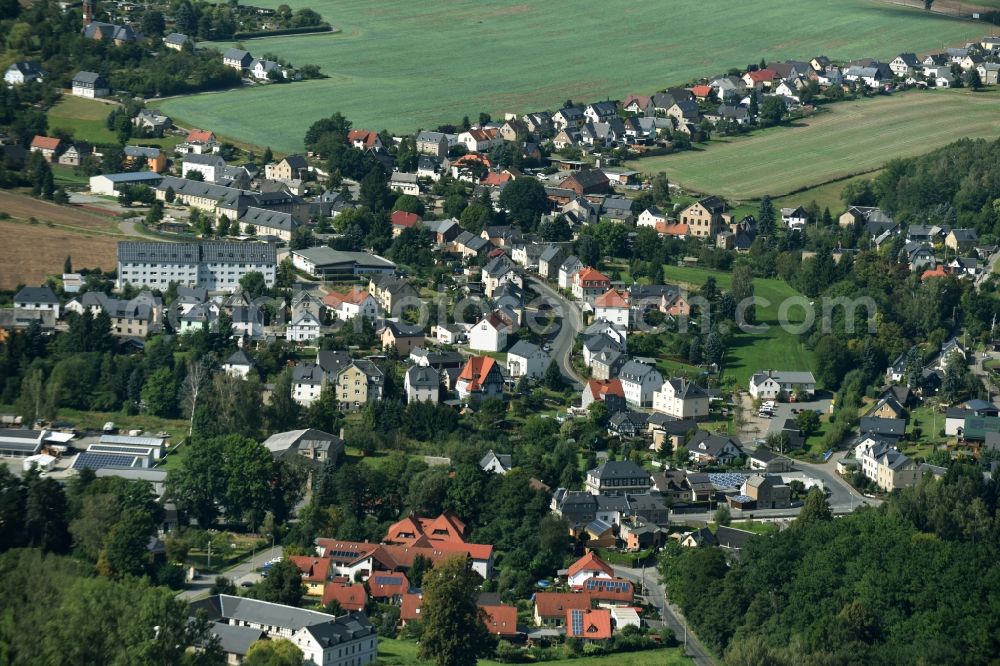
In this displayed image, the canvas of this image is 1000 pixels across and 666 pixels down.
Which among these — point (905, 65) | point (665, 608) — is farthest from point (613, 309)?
point (905, 65)

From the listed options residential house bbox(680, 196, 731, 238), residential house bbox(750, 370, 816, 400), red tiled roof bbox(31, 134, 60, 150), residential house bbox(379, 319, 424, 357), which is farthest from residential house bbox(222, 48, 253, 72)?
residential house bbox(750, 370, 816, 400)

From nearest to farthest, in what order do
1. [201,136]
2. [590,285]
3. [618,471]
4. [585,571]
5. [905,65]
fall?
[585,571]
[618,471]
[590,285]
[201,136]
[905,65]

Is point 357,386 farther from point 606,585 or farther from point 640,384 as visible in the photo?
point 606,585

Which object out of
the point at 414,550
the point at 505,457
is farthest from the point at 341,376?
the point at 414,550

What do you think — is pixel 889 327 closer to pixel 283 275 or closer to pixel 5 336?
pixel 283 275

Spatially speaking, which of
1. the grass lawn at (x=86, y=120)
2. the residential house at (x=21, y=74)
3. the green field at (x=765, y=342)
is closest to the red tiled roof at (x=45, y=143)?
the grass lawn at (x=86, y=120)

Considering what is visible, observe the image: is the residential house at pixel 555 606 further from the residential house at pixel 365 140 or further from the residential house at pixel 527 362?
the residential house at pixel 365 140
